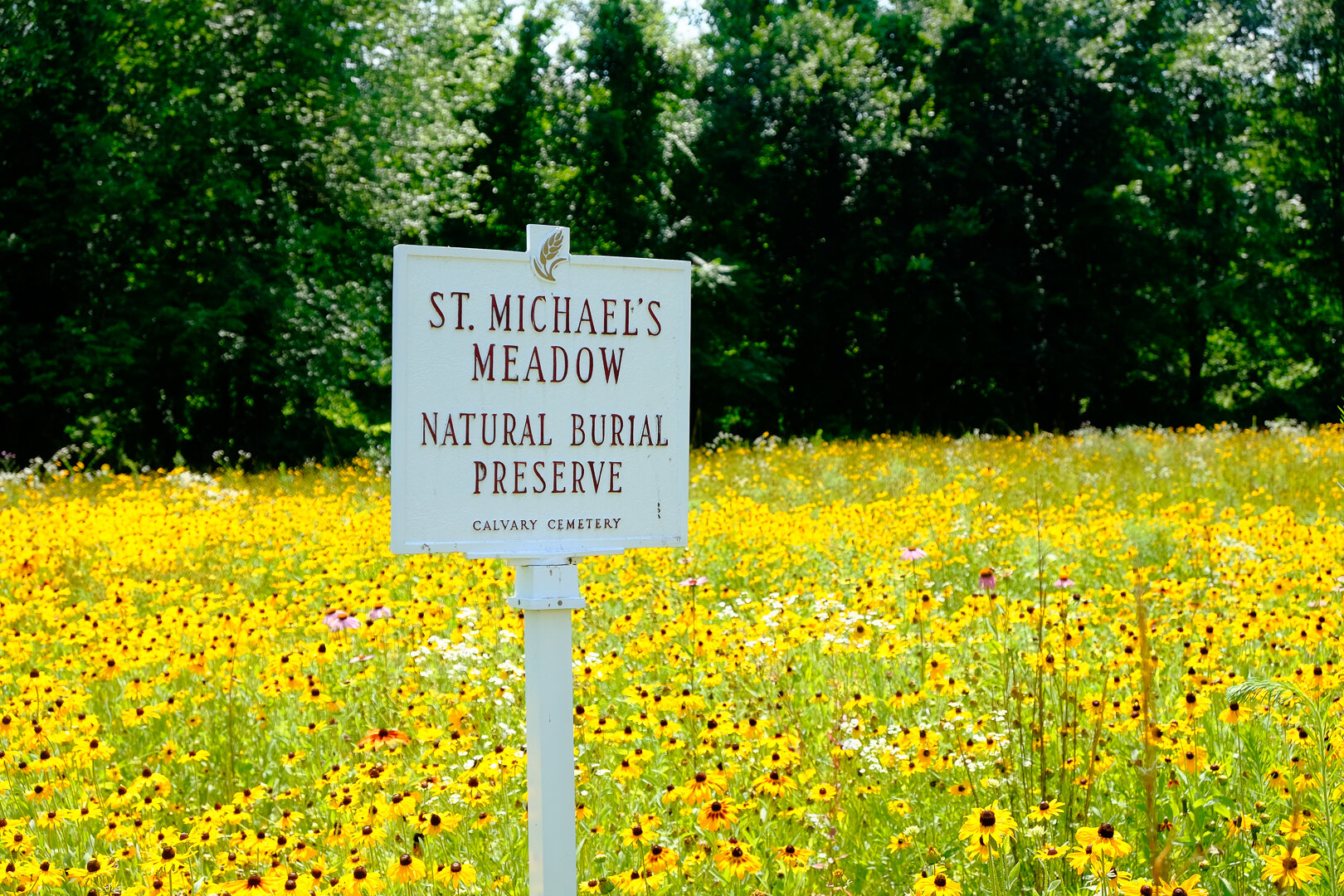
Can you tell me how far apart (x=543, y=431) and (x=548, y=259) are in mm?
Answer: 374

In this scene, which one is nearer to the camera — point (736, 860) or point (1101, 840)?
point (1101, 840)

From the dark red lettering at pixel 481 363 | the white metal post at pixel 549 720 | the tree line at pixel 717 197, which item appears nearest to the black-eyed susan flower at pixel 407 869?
the white metal post at pixel 549 720

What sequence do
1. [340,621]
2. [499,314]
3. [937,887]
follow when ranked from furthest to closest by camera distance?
[340,621] < [499,314] < [937,887]

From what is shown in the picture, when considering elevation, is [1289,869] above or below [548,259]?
below

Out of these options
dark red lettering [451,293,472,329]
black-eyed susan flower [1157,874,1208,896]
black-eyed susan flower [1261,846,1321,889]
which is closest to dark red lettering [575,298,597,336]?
dark red lettering [451,293,472,329]

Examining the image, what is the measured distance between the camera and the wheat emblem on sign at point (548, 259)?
94.3 inches

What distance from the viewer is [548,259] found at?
2400 mm

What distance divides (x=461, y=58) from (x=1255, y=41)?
21118mm

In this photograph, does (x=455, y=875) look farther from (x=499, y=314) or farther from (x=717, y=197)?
(x=717, y=197)

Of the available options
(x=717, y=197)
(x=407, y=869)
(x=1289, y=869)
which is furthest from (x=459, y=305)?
(x=717, y=197)

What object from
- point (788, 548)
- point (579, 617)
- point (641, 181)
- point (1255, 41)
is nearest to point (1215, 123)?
point (1255, 41)

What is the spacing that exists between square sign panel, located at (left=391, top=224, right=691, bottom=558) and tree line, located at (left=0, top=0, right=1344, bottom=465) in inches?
553

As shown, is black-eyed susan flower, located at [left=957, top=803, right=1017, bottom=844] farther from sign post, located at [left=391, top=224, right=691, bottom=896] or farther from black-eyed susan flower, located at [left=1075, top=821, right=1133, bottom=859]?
sign post, located at [left=391, top=224, right=691, bottom=896]

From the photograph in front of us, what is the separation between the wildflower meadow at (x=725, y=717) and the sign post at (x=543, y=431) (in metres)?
0.40
